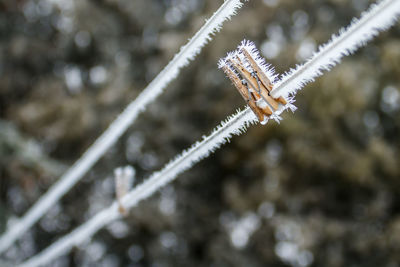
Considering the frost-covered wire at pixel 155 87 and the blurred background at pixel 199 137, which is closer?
the frost-covered wire at pixel 155 87

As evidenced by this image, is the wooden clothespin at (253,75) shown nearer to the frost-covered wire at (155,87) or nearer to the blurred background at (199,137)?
the frost-covered wire at (155,87)

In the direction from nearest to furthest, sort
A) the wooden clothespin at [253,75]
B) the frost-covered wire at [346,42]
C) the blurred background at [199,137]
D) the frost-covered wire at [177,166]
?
the frost-covered wire at [346,42] < the wooden clothespin at [253,75] < the frost-covered wire at [177,166] < the blurred background at [199,137]

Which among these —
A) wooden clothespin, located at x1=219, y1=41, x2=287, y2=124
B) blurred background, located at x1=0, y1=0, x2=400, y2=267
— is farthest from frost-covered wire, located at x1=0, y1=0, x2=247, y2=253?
blurred background, located at x1=0, y1=0, x2=400, y2=267

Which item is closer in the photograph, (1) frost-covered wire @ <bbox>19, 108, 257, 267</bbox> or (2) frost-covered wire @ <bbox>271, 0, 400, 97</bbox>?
(2) frost-covered wire @ <bbox>271, 0, 400, 97</bbox>

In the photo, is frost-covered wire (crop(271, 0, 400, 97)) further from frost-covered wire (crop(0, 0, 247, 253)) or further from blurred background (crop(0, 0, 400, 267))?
blurred background (crop(0, 0, 400, 267))

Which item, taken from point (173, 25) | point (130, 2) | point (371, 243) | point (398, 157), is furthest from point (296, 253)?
point (130, 2)

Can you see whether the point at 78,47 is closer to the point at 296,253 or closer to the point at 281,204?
the point at 281,204

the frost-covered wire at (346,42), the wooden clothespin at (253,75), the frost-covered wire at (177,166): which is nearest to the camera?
the frost-covered wire at (346,42)

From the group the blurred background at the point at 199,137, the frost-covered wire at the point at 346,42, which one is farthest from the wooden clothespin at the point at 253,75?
the blurred background at the point at 199,137


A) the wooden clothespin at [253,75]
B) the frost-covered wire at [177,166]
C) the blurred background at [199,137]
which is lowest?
the wooden clothespin at [253,75]
